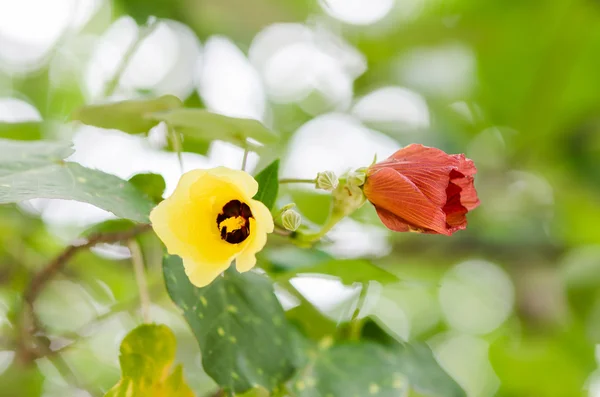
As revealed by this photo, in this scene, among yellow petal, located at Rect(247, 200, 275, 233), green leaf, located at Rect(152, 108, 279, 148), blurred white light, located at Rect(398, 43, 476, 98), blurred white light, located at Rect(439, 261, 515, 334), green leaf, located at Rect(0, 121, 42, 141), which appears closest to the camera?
yellow petal, located at Rect(247, 200, 275, 233)

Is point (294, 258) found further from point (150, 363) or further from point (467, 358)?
point (467, 358)

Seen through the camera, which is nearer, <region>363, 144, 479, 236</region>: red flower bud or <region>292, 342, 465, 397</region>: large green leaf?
<region>363, 144, 479, 236</region>: red flower bud

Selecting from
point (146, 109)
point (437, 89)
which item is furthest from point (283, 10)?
point (146, 109)

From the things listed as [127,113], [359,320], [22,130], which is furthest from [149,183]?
[22,130]

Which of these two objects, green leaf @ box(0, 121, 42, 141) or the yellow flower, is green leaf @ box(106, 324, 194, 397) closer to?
the yellow flower

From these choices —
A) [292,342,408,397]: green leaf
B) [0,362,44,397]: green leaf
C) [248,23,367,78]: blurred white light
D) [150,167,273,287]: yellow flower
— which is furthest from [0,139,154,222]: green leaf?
[248,23,367,78]: blurred white light

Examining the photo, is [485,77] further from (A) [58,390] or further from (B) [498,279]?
(A) [58,390]
